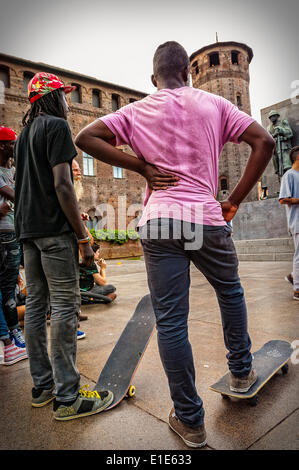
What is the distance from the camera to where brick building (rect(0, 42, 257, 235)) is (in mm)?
23281

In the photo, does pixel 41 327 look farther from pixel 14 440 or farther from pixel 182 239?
pixel 182 239

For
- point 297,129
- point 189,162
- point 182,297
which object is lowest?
point 182,297

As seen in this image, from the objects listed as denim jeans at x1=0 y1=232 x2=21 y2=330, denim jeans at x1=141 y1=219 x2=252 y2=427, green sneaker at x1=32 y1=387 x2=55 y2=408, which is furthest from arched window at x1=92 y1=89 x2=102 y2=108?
denim jeans at x1=141 y1=219 x2=252 y2=427

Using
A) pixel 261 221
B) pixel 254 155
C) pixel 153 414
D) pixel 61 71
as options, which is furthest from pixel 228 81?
pixel 153 414

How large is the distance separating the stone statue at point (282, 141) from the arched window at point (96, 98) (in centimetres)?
1944

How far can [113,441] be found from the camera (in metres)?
1.41

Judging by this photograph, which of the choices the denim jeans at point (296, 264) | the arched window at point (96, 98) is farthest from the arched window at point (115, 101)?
the denim jeans at point (296, 264)

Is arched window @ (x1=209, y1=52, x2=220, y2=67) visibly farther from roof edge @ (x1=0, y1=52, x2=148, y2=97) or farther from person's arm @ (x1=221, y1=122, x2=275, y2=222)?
person's arm @ (x1=221, y1=122, x2=275, y2=222)

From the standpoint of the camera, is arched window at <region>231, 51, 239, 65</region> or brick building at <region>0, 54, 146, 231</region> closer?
brick building at <region>0, 54, 146, 231</region>

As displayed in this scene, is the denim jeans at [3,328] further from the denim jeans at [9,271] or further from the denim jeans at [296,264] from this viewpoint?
the denim jeans at [296,264]

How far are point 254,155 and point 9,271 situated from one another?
7.56 ft

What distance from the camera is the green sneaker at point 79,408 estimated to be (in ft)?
5.37
